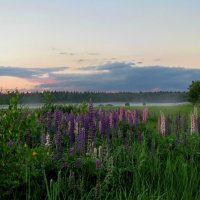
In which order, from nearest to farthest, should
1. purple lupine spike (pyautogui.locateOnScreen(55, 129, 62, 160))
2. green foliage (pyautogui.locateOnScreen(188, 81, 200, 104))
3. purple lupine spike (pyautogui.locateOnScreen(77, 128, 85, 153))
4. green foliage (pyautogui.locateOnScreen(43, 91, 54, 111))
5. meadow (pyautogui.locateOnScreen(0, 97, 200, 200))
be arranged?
meadow (pyautogui.locateOnScreen(0, 97, 200, 200))
purple lupine spike (pyautogui.locateOnScreen(55, 129, 62, 160))
purple lupine spike (pyautogui.locateOnScreen(77, 128, 85, 153))
green foliage (pyautogui.locateOnScreen(43, 91, 54, 111))
green foliage (pyautogui.locateOnScreen(188, 81, 200, 104))

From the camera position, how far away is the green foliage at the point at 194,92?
37.8m

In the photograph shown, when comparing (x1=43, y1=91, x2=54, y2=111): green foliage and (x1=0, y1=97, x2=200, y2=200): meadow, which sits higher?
(x1=43, y1=91, x2=54, y2=111): green foliage

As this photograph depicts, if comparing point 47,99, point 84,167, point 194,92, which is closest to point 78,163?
point 84,167

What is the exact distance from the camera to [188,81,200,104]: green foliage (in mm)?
37781

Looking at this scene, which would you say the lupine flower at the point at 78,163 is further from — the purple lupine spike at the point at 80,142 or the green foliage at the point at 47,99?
the green foliage at the point at 47,99

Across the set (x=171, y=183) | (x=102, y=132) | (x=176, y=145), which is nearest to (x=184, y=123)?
(x=176, y=145)

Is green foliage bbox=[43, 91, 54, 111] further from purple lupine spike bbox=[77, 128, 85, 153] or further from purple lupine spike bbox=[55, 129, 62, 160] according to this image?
purple lupine spike bbox=[55, 129, 62, 160]

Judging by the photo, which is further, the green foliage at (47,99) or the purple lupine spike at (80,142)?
the green foliage at (47,99)

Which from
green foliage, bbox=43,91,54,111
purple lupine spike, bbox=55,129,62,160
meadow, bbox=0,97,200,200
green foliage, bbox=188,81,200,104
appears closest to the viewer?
meadow, bbox=0,97,200,200

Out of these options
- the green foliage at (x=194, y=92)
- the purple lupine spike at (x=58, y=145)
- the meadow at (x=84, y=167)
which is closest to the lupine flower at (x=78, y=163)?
the meadow at (x=84, y=167)

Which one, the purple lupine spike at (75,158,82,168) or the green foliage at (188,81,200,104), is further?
the green foliage at (188,81,200,104)

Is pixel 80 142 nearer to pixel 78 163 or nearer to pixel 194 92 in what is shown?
pixel 78 163

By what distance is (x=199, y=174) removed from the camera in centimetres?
816

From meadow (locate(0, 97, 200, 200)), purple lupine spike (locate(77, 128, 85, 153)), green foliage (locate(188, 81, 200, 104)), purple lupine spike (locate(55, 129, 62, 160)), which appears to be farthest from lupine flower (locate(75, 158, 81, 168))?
green foliage (locate(188, 81, 200, 104))
